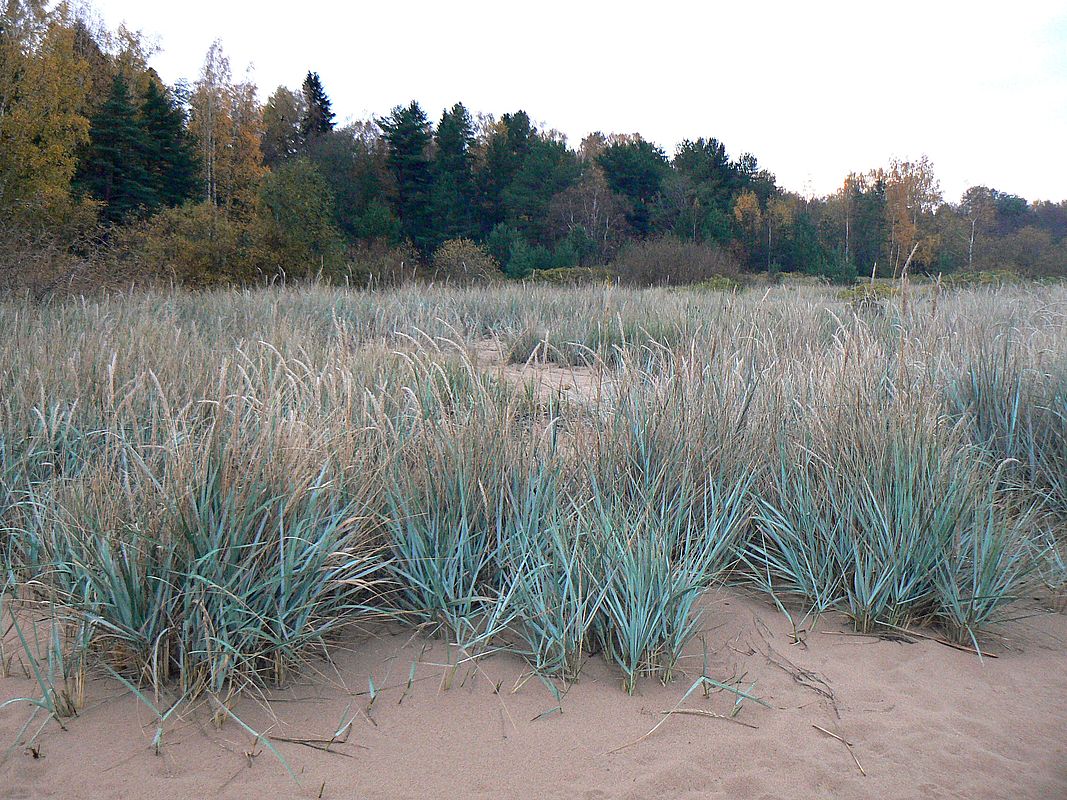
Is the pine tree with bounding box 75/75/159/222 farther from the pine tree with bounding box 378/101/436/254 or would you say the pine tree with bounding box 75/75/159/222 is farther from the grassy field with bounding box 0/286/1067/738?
the grassy field with bounding box 0/286/1067/738

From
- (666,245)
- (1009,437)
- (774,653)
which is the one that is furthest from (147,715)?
(666,245)

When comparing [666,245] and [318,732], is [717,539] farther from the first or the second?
[666,245]

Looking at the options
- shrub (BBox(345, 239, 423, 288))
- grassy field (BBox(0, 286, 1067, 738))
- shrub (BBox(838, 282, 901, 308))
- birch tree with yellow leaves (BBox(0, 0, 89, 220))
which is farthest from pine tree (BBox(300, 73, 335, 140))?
grassy field (BBox(0, 286, 1067, 738))

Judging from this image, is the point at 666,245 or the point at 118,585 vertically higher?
the point at 666,245

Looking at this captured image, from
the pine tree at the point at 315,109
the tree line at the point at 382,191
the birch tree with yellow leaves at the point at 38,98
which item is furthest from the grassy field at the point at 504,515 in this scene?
the pine tree at the point at 315,109

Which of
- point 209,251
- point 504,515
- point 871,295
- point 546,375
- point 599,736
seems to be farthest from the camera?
point 209,251

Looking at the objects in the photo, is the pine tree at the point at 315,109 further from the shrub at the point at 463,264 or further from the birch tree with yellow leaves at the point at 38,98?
the shrub at the point at 463,264

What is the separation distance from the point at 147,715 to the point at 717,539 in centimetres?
219

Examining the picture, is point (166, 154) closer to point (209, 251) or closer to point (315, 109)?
point (315, 109)

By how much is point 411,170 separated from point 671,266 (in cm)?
2415

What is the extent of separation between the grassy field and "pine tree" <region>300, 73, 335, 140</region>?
165 feet

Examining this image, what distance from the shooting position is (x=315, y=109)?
1986 inches

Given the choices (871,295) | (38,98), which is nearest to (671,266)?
(871,295)

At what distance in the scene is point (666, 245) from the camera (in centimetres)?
2133
